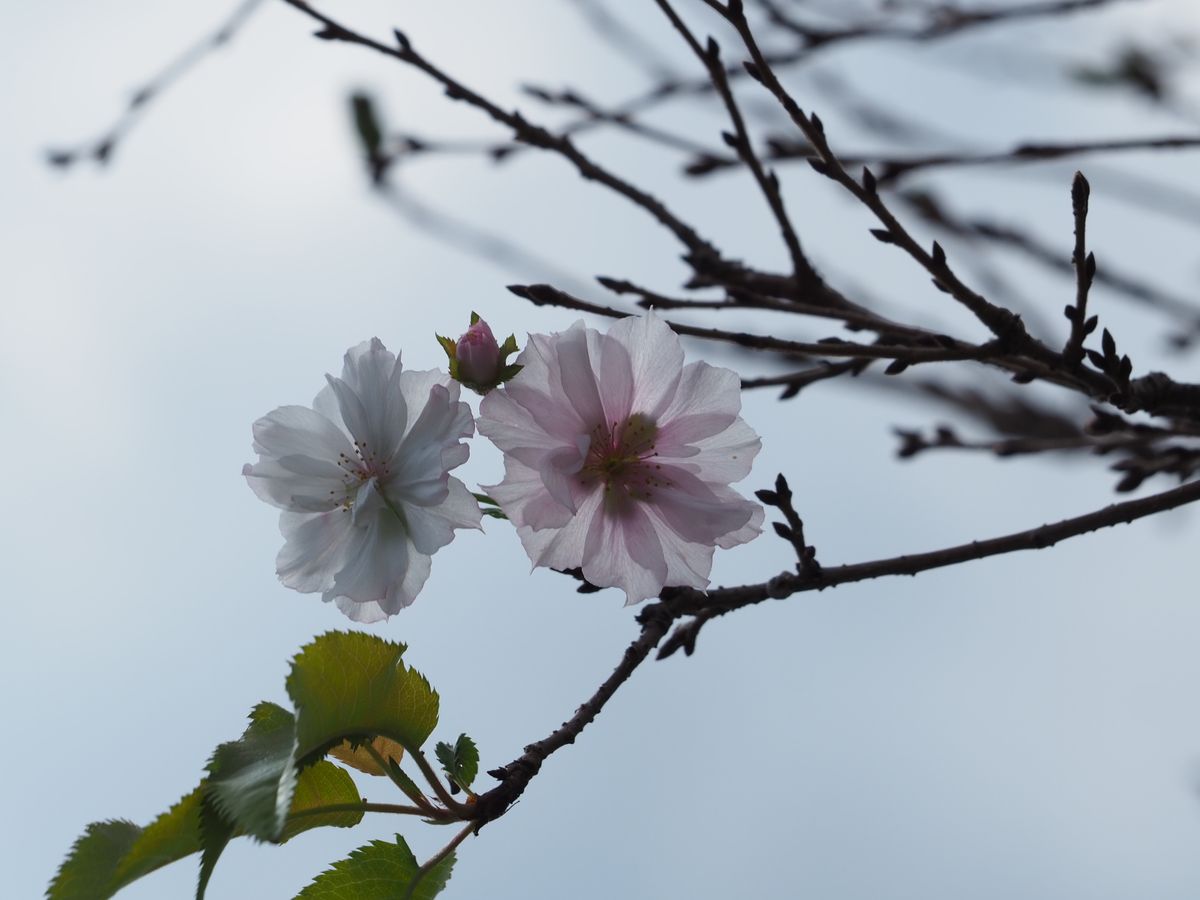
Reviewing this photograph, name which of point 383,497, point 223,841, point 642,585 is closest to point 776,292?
point 642,585

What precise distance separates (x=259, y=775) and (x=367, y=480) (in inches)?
25.1

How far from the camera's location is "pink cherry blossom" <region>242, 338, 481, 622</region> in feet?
5.44

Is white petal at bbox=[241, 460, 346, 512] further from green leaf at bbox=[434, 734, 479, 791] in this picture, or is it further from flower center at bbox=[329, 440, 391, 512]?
green leaf at bbox=[434, 734, 479, 791]

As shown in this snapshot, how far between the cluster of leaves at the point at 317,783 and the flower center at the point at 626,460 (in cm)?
46

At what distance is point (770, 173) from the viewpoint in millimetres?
1850

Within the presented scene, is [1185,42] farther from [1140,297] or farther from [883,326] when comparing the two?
[883,326]

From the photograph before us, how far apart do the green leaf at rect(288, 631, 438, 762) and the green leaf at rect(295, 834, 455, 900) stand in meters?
0.15

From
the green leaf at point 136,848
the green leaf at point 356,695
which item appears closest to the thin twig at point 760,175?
the green leaf at point 356,695

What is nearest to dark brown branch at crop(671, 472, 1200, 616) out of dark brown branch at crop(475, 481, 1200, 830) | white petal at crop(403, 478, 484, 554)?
dark brown branch at crop(475, 481, 1200, 830)

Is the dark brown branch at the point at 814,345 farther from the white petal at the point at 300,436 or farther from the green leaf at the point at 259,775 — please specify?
the green leaf at the point at 259,775

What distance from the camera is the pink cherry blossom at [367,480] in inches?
65.2

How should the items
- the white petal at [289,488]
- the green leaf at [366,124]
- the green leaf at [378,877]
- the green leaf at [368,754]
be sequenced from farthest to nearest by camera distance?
the green leaf at [366,124]
the white petal at [289,488]
the green leaf at [368,754]
the green leaf at [378,877]

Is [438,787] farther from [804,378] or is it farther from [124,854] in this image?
[804,378]

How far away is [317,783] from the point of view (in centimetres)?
149
